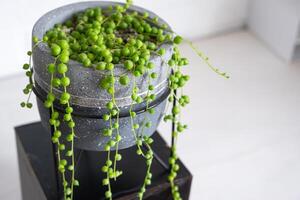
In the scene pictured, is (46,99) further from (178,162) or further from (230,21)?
(230,21)

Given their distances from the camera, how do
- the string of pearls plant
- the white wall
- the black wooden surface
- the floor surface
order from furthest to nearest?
1. the white wall
2. the floor surface
3. the black wooden surface
4. the string of pearls plant

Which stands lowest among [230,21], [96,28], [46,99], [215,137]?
[215,137]

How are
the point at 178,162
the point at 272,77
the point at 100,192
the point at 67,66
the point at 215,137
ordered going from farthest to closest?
the point at 272,77, the point at 215,137, the point at 178,162, the point at 100,192, the point at 67,66

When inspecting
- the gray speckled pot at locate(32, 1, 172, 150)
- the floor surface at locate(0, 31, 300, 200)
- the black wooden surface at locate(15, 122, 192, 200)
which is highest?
the gray speckled pot at locate(32, 1, 172, 150)

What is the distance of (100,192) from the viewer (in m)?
1.22

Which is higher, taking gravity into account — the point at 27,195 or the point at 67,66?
the point at 67,66

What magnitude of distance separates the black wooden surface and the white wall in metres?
0.82

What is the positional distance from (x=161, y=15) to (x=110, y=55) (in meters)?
1.41

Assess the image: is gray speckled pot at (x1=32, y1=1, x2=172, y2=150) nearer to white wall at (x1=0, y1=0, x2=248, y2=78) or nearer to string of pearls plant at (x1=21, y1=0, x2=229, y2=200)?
string of pearls plant at (x1=21, y1=0, x2=229, y2=200)

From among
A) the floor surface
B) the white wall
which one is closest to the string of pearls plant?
the floor surface

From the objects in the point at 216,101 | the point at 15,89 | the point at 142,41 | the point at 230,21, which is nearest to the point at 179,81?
the point at 142,41

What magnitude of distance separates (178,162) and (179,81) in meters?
0.30

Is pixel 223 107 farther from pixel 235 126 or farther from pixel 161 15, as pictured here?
pixel 161 15

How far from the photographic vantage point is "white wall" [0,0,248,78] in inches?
82.2
